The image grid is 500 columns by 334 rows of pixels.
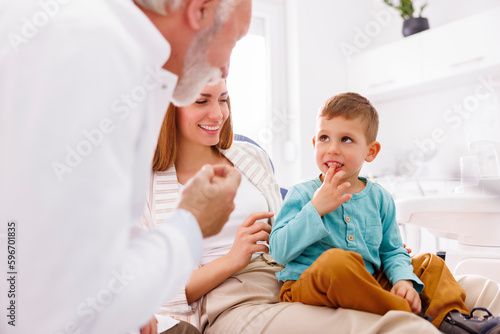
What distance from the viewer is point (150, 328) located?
2.98 ft

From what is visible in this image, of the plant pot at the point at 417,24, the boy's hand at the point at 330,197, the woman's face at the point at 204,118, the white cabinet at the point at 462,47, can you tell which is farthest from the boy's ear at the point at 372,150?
the plant pot at the point at 417,24

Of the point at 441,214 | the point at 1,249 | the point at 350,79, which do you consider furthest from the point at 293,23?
the point at 1,249

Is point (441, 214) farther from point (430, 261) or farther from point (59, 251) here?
point (59, 251)

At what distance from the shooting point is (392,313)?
2.69 feet

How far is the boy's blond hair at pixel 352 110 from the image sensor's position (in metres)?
1.20

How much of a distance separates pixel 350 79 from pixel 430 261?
9.26ft

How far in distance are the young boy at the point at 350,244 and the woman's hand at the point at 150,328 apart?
1.04 ft

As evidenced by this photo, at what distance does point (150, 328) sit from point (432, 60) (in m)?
2.84

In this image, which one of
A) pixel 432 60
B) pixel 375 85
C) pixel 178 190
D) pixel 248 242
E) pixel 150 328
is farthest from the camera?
pixel 375 85

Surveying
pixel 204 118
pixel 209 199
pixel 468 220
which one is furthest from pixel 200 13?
pixel 468 220

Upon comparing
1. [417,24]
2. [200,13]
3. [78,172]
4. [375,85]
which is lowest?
[78,172]

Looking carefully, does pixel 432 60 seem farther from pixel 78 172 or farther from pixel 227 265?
pixel 78 172

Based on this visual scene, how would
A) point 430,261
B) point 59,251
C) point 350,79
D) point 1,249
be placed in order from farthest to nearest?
point 350,79 → point 430,261 → point 1,249 → point 59,251

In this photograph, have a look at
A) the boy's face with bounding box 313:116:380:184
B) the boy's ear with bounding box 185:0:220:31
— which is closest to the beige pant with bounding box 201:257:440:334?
the boy's face with bounding box 313:116:380:184
